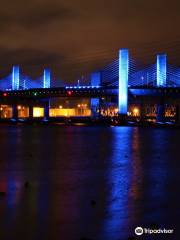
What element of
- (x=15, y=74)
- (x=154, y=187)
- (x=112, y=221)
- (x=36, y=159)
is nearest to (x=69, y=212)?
(x=112, y=221)

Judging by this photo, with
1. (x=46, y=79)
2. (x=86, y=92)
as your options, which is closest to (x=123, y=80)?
(x=86, y=92)

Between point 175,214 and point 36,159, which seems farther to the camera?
point 36,159

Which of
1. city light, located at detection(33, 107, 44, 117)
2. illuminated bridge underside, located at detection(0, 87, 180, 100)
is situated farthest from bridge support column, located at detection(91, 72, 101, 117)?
city light, located at detection(33, 107, 44, 117)

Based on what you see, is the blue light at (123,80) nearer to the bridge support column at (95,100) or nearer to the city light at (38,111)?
the bridge support column at (95,100)

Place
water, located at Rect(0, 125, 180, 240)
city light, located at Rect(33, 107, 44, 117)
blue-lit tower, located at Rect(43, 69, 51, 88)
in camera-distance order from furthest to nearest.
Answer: city light, located at Rect(33, 107, 44, 117) → blue-lit tower, located at Rect(43, 69, 51, 88) → water, located at Rect(0, 125, 180, 240)

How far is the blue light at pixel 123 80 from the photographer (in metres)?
68.4

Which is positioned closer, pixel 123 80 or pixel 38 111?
pixel 123 80

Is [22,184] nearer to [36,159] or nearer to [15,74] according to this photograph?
[36,159]

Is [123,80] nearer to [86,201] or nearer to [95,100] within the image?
[95,100]

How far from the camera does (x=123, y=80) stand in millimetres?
70562

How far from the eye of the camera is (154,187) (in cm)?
1198

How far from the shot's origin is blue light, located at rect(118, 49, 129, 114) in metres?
68.4

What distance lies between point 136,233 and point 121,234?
21 cm

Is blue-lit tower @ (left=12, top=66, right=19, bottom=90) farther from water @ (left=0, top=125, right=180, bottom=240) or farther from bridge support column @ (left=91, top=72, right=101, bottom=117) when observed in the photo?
water @ (left=0, top=125, right=180, bottom=240)
